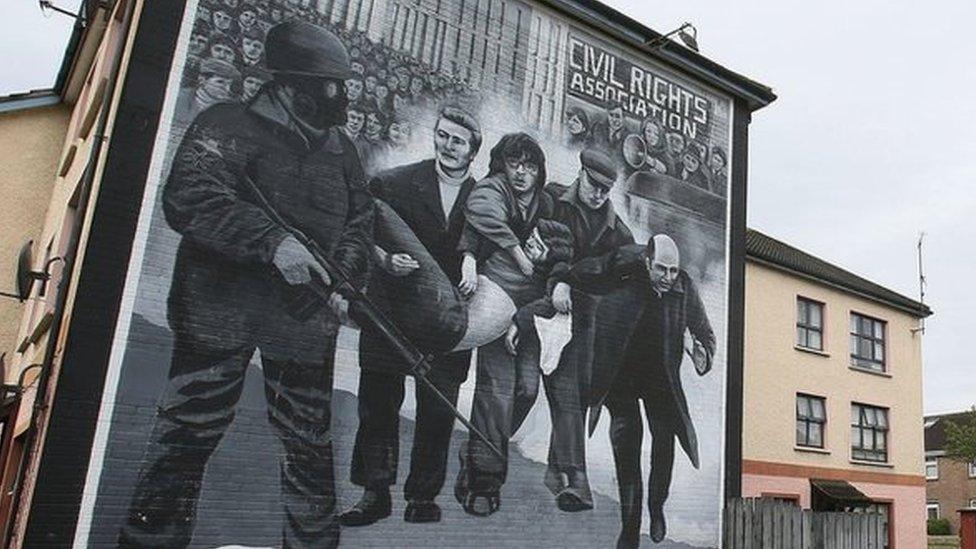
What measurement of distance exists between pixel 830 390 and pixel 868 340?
2628 millimetres

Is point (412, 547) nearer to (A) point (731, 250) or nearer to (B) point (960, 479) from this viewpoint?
(A) point (731, 250)

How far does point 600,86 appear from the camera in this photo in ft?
44.0

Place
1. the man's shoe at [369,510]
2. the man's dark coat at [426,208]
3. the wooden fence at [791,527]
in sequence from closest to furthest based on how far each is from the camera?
the man's shoe at [369,510] < the man's dark coat at [426,208] < the wooden fence at [791,527]

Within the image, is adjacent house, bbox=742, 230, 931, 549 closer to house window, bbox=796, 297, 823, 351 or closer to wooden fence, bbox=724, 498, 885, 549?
house window, bbox=796, 297, 823, 351

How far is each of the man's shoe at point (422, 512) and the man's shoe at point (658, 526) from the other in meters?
3.88

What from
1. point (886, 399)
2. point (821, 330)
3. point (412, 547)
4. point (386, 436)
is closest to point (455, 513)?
point (412, 547)

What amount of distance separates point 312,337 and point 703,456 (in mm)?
7075

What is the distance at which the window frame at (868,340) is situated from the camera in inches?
862

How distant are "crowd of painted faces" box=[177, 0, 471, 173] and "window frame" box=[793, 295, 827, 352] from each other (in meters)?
12.7

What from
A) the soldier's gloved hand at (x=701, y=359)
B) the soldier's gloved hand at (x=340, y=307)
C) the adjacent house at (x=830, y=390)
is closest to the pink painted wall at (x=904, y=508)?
the adjacent house at (x=830, y=390)

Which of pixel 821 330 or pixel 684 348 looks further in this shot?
pixel 821 330

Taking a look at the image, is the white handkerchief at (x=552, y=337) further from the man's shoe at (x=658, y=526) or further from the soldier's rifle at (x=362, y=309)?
the man's shoe at (x=658, y=526)

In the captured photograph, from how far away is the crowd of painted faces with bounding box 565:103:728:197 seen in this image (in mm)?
13102

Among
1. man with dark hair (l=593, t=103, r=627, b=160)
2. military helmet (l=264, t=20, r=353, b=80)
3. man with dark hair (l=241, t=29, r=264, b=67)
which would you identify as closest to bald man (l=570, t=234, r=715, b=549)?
man with dark hair (l=593, t=103, r=627, b=160)
